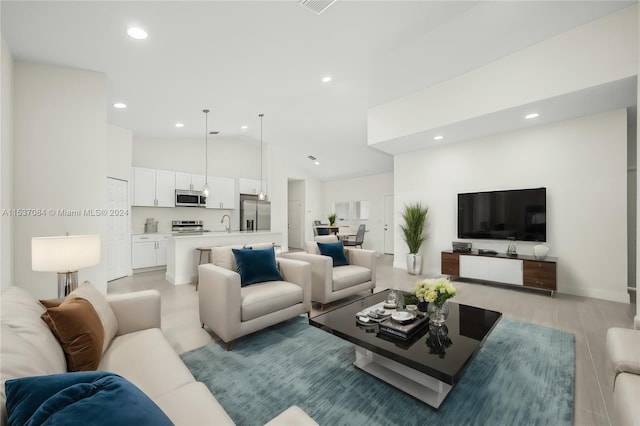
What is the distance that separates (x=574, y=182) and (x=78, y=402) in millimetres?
5711

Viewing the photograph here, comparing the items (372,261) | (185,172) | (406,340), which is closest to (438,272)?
(372,261)

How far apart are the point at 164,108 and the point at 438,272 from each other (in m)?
5.86

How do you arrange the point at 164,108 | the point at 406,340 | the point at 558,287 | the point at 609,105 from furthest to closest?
the point at 164,108 < the point at 558,287 < the point at 609,105 < the point at 406,340

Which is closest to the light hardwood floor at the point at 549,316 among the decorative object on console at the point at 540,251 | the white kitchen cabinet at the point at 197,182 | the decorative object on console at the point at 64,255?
the decorative object on console at the point at 540,251

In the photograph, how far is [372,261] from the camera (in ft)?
13.1

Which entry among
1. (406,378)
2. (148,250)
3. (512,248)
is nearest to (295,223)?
(148,250)

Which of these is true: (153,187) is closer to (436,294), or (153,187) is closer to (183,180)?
(183,180)

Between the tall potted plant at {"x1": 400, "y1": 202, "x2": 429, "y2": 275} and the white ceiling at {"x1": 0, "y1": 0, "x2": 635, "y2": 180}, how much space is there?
7.58 feet

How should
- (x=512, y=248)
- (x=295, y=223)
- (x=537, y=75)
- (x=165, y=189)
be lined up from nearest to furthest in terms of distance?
(x=537, y=75), (x=512, y=248), (x=165, y=189), (x=295, y=223)

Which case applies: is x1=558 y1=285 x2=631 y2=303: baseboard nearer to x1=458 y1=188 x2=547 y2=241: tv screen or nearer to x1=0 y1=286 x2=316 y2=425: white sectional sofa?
x1=458 y1=188 x2=547 y2=241: tv screen

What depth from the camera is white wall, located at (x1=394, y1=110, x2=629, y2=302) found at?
12.7 ft

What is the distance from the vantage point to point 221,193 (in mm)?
7152

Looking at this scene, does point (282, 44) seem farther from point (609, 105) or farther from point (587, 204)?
point (587, 204)

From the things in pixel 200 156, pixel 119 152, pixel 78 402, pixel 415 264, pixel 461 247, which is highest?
pixel 200 156
